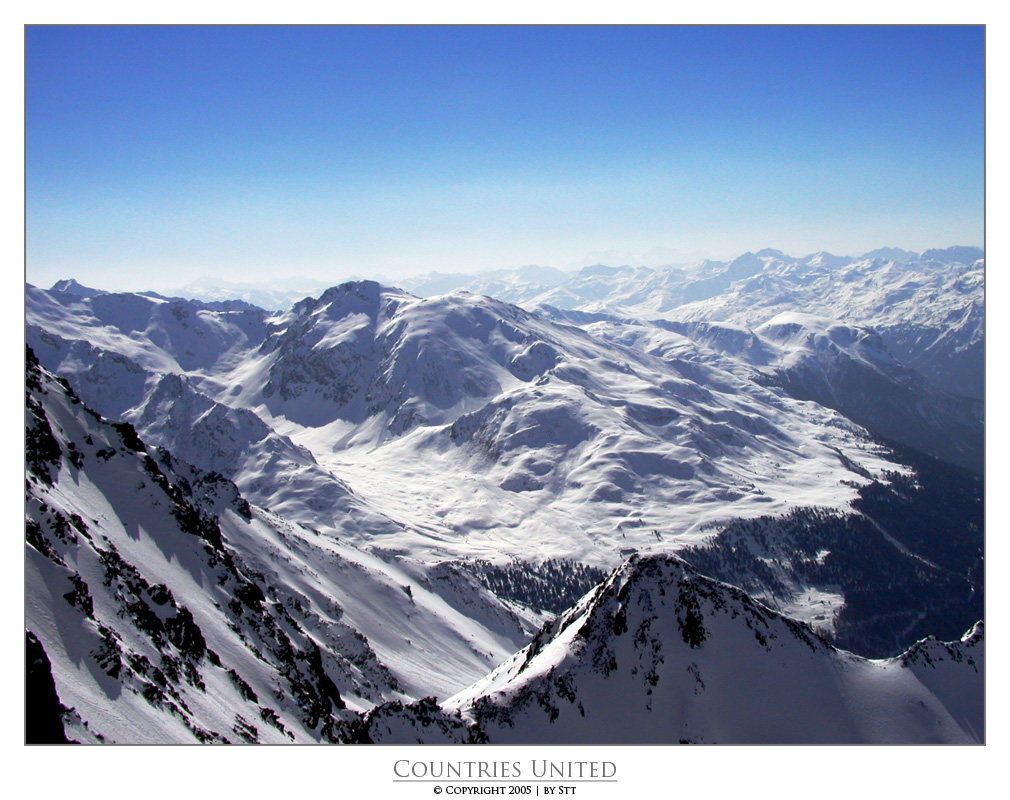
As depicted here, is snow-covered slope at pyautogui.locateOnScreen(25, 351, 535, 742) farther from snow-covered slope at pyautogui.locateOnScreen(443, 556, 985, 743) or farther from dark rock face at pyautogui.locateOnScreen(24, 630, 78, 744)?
snow-covered slope at pyautogui.locateOnScreen(443, 556, 985, 743)

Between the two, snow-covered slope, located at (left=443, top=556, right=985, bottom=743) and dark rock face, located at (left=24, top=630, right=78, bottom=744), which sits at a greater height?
dark rock face, located at (left=24, top=630, right=78, bottom=744)

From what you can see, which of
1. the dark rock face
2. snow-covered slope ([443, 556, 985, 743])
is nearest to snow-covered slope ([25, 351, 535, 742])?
the dark rock face

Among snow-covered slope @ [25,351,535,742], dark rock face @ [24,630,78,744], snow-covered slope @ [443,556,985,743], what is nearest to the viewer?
dark rock face @ [24,630,78,744]

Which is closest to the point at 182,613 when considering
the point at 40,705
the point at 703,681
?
the point at 40,705

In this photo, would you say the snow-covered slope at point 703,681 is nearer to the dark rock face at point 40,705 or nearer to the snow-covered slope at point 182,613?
the snow-covered slope at point 182,613

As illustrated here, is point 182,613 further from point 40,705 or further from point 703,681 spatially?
point 703,681

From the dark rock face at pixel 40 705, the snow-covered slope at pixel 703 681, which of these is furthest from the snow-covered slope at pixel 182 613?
the snow-covered slope at pixel 703 681

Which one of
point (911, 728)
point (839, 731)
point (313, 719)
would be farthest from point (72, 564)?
point (911, 728)

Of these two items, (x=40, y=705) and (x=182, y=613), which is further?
(x=182, y=613)
